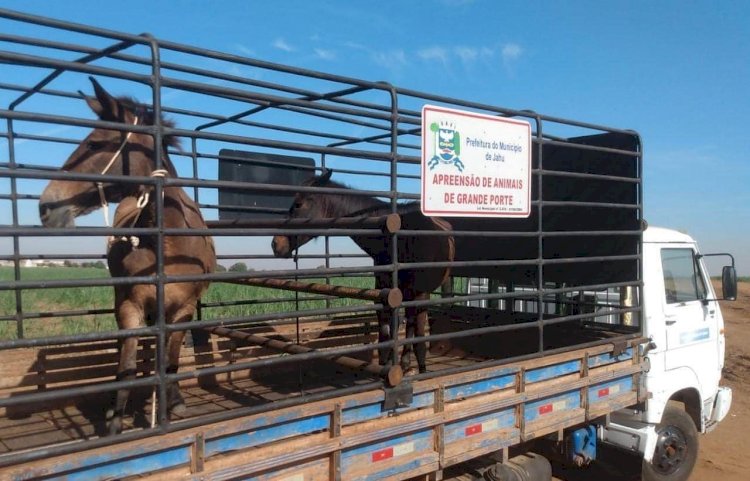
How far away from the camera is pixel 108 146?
3330mm

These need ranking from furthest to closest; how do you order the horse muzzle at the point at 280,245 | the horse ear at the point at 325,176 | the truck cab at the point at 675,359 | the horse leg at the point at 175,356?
1. the horse ear at the point at 325,176
2. the horse muzzle at the point at 280,245
3. the truck cab at the point at 675,359
4. the horse leg at the point at 175,356

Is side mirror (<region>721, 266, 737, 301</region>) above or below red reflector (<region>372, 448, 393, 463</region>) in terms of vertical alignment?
above

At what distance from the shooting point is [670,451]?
5.14m

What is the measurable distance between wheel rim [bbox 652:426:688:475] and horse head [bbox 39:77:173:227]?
14.7 feet

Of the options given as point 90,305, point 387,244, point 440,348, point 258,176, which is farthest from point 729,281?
point 90,305

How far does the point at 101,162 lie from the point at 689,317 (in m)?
4.86

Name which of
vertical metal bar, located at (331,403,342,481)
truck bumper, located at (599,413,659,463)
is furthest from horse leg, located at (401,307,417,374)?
vertical metal bar, located at (331,403,342,481)

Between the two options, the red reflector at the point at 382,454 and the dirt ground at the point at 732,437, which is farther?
the dirt ground at the point at 732,437

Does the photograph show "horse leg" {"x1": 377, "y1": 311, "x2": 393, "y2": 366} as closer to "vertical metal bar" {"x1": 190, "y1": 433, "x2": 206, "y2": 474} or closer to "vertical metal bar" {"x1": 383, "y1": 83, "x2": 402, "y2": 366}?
"vertical metal bar" {"x1": 383, "y1": 83, "x2": 402, "y2": 366}

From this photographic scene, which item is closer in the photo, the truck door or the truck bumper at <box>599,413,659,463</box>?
the truck bumper at <box>599,413,659,463</box>

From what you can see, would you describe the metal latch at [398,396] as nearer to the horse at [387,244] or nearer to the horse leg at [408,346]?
the horse leg at [408,346]

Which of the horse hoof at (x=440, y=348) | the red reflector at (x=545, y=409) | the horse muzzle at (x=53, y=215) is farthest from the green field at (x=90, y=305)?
the horse muzzle at (x=53, y=215)

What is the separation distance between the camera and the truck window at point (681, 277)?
17.3 feet

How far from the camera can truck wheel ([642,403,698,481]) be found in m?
5.01
